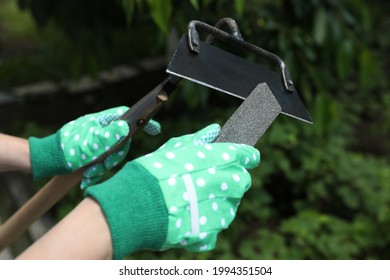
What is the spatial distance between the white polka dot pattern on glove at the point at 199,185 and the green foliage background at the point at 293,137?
1.28 meters

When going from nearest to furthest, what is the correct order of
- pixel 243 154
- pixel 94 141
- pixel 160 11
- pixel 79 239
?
pixel 79 239 < pixel 243 154 < pixel 94 141 < pixel 160 11

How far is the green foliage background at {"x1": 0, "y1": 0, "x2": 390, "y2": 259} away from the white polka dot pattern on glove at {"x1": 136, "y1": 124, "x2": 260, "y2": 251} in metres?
1.28

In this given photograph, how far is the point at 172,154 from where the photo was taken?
0.86 metres

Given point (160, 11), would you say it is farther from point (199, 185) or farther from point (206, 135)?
point (199, 185)

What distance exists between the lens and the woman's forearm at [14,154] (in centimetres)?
120

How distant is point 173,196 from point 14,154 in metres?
0.55

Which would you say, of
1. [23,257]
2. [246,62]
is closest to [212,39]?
[246,62]

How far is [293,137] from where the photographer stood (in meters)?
2.59

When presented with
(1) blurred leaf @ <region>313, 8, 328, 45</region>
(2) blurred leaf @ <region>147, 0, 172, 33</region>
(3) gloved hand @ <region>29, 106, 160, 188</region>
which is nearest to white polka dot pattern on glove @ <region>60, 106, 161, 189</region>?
(3) gloved hand @ <region>29, 106, 160, 188</region>

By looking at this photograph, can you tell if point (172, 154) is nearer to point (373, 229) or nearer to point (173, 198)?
point (173, 198)

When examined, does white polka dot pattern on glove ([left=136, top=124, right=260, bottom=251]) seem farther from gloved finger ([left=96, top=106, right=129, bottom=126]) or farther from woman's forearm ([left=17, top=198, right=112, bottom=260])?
gloved finger ([left=96, top=106, right=129, bottom=126])

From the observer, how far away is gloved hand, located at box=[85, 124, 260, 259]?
2.63ft

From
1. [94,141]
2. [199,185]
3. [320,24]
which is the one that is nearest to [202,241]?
[199,185]

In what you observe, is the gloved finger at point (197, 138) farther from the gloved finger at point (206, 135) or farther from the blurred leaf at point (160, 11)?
the blurred leaf at point (160, 11)
